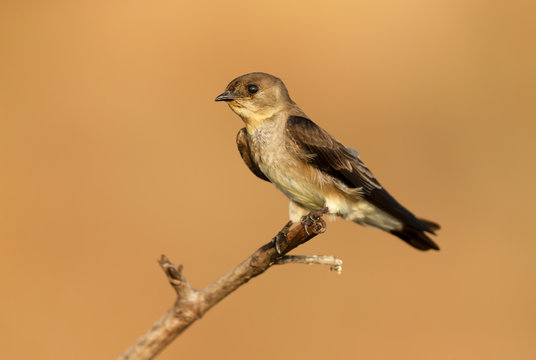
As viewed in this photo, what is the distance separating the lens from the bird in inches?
134

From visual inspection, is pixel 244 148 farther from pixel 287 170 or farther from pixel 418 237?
pixel 418 237

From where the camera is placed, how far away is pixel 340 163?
11.4ft

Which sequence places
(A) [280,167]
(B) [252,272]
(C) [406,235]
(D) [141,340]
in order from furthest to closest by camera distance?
(C) [406,235] → (A) [280,167] → (B) [252,272] → (D) [141,340]

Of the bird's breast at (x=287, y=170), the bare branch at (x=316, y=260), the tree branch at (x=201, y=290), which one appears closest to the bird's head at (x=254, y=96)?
the bird's breast at (x=287, y=170)

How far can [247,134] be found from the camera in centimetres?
360

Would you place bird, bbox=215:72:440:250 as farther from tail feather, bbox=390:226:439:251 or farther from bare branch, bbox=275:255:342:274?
bare branch, bbox=275:255:342:274

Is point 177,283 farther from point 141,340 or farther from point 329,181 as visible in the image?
point 329,181

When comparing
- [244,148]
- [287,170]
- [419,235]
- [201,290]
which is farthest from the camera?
[419,235]

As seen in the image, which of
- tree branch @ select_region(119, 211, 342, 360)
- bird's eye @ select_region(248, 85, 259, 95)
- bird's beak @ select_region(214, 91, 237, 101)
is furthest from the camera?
bird's eye @ select_region(248, 85, 259, 95)

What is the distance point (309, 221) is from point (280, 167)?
65 cm

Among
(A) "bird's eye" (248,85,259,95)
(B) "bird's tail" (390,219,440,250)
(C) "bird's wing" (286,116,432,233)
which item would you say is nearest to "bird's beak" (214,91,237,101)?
(A) "bird's eye" (248,85,259,95)

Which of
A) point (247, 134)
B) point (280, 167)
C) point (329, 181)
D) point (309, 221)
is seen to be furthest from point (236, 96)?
point (309, 221)

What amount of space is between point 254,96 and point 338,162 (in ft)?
2.13

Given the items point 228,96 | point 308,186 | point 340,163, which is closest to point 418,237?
point 340,163
